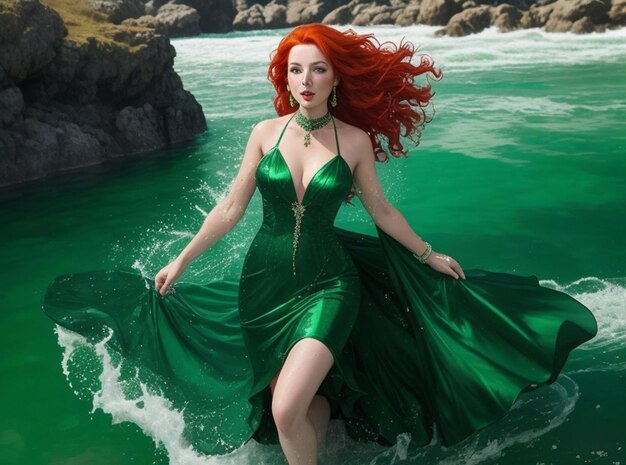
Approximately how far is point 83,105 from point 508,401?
9.95 m

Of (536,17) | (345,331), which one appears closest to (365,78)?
(345,331)

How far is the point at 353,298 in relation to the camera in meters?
3.67

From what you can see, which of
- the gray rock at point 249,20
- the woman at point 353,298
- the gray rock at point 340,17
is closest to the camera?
the woman at point 353,298

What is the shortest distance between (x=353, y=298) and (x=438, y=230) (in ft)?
15.3

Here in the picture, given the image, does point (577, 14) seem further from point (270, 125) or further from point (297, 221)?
point (297, 221)

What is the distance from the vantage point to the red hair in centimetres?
365

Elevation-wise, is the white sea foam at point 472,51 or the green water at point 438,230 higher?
the green water at point 438,230

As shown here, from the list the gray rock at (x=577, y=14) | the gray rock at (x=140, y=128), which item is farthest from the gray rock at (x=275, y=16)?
the gray rock at (x=140, y=128)

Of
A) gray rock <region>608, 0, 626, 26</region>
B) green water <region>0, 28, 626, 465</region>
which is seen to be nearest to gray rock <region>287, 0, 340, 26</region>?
gray rock <region>608, 0, 626, 26</region>

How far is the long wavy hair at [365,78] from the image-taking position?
365 centimetres

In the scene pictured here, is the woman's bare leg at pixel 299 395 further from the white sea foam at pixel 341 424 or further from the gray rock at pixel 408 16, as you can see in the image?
the gray rock at pixel 408 16

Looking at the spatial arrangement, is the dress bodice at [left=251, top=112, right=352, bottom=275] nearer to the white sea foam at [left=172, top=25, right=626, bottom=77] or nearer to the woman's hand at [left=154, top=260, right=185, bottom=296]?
the woman's hand at [left=154, top=260, right=185, bottom=296]

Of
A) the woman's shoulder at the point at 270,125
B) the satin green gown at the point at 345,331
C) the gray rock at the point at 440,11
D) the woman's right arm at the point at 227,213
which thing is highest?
the woman's shoulder at the point at 270,125

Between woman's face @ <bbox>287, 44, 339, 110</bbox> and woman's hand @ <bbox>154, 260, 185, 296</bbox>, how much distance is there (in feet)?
3.56
